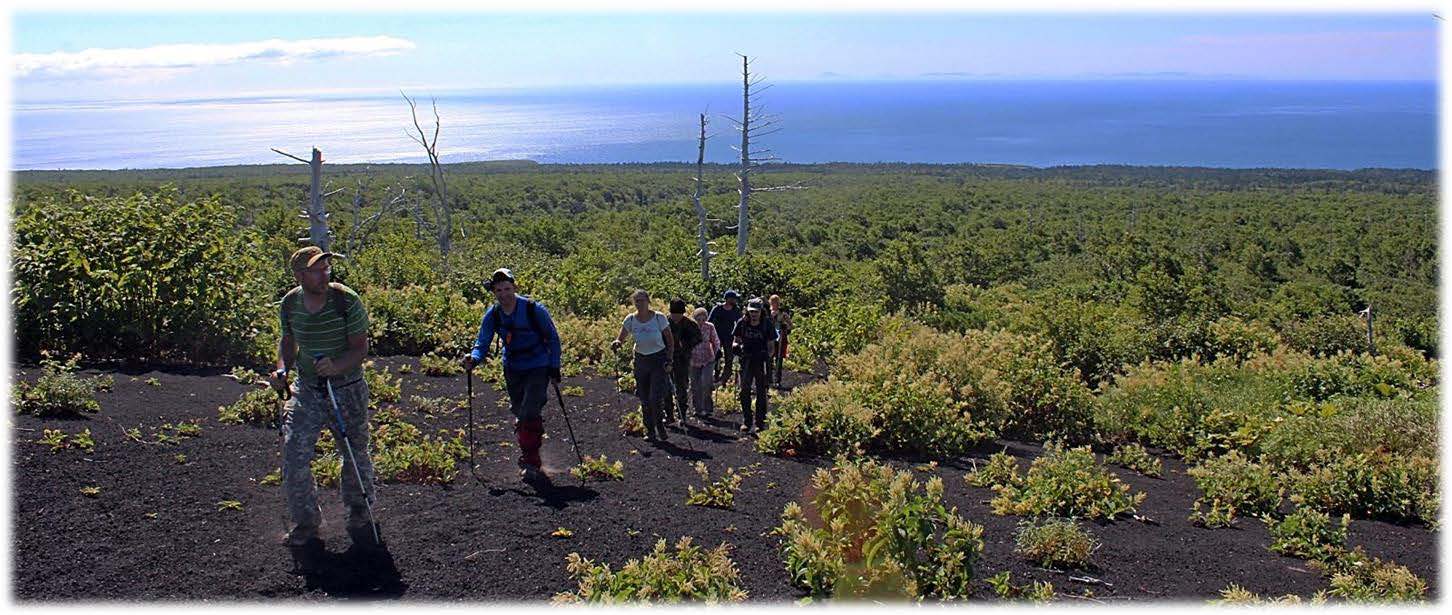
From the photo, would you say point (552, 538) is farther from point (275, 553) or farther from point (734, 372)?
point (734, 372)

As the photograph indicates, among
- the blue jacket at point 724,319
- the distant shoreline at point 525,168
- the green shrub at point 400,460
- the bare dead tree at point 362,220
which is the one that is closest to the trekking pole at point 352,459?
the green shrub at point 400,460

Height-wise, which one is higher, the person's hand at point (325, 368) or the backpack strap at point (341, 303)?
the backpack strap at point (341, 303)

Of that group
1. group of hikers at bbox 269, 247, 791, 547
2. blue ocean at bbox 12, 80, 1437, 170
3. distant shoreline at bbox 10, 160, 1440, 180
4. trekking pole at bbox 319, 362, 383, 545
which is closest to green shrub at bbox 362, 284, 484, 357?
group of hikers at bbox 269, 247, 791, 547

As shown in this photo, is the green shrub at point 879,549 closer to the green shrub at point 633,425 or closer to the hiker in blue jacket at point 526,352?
the hiker in blue jacket at point 526,352

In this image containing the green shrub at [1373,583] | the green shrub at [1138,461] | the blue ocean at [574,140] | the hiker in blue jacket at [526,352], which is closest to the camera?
the green shrub at [1373,583]

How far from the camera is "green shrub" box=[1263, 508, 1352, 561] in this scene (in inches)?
218

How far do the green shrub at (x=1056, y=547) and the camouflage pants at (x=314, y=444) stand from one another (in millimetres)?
3213

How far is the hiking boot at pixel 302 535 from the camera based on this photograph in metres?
4.67

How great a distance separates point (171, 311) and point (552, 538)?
20.7 feet

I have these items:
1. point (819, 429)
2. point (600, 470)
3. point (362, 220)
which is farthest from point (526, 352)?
point (362, 220)

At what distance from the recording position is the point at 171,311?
9508mm

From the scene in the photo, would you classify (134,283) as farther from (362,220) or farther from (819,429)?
(362,220)

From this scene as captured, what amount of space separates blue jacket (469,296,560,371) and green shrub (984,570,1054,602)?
2.92 m

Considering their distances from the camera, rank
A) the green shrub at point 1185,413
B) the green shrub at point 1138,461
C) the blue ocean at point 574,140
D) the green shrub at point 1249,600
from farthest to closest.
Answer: the blue ocean at point 574,140 → the green shrub at point 1185,413 → the green shrub at point 1138,461 → the green shrub at point 1249,600
